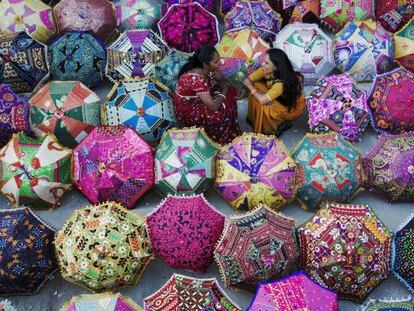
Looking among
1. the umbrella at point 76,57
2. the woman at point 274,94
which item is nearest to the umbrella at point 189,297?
the woman at point 274,94

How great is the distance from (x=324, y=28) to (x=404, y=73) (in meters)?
1.26

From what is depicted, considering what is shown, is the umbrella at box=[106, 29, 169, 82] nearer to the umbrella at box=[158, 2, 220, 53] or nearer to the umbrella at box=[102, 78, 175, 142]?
the umbrella at box=[158, 2, 220, 53]

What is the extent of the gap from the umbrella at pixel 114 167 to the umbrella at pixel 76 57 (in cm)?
93

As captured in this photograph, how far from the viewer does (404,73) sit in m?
4.01

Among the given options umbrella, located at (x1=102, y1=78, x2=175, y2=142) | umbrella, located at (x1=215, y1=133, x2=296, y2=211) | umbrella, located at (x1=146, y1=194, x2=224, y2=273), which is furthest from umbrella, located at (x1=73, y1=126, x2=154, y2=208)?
umbrella, located at (x1=215, y1=133, x2=296, y2=211)

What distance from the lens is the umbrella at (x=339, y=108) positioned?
3896 millimetres

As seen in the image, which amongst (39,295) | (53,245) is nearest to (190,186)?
(53,245)

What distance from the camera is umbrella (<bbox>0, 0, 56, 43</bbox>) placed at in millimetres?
4578

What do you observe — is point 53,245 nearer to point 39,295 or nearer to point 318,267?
point 39,295

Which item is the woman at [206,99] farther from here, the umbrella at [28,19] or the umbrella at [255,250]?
the umbrella at [28,19]

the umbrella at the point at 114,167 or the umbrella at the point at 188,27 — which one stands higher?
the umbrella at the point at 188,27

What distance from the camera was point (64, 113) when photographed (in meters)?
3.84

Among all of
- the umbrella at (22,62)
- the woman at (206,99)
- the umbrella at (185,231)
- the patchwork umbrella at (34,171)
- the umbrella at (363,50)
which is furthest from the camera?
the umbrella at (363,50)

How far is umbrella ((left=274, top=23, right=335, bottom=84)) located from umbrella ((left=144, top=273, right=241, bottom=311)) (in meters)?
2.30
